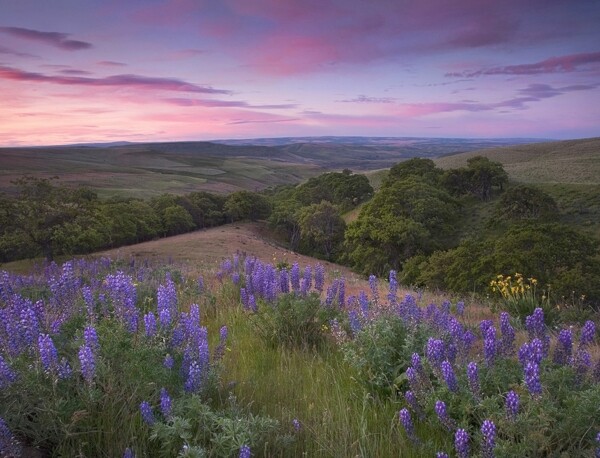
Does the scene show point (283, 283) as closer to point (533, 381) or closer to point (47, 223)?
point (533, 381)

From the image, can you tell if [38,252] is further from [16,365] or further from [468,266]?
[16,365]

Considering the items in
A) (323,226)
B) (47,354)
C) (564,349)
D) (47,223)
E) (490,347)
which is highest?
(47,354)

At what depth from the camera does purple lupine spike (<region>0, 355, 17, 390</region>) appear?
7.89 feet

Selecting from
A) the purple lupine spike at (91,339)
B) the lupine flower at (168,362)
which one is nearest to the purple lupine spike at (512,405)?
the lupine flower at (168,362)

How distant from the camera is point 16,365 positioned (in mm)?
2658

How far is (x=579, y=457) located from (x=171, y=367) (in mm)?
2516

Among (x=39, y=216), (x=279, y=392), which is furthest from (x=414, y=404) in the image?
(x=39, y=216)

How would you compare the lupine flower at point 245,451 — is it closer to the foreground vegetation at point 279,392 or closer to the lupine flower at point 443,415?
the foreground vegetation at point 279,392

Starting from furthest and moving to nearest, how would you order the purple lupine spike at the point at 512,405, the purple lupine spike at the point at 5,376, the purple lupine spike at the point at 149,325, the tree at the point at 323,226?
the tree at the point at 323,226
the purple lupine spike at the point at 149,325
the purple lupine spike at the point at 5,376
the purple lupine spike at the point at 512,405

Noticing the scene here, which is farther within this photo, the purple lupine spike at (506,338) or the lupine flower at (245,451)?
the purple lupine spike at (506,338)

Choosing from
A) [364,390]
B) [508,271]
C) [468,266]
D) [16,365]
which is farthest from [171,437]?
[468,266]

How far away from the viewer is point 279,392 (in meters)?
3.53

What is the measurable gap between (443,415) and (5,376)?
2.45 metres

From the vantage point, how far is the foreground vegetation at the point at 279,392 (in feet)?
7.94
